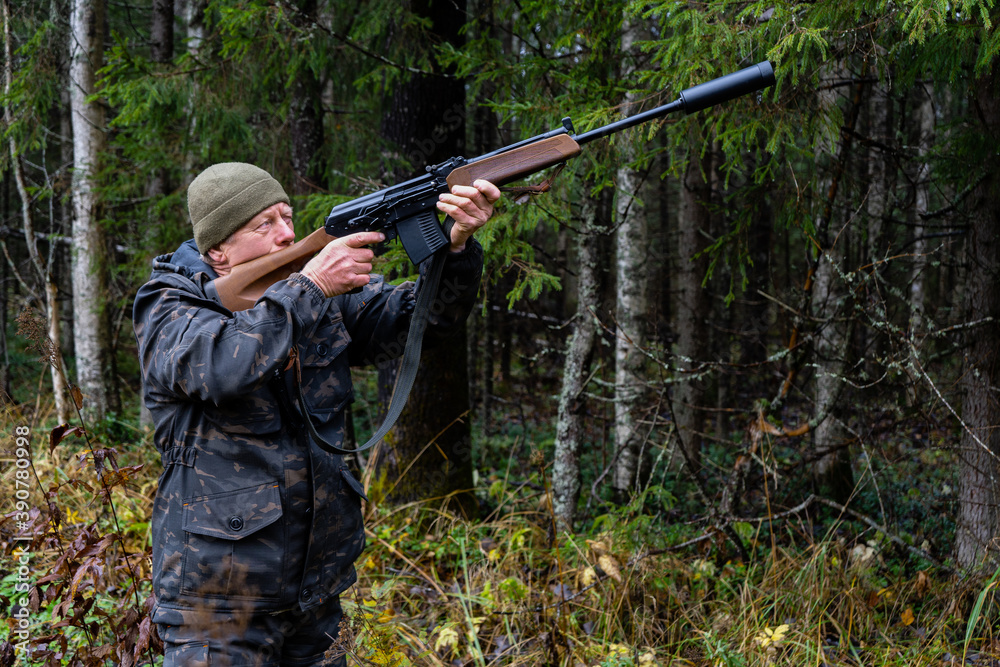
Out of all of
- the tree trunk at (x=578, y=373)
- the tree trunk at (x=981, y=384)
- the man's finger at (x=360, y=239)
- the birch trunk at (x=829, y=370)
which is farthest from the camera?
the birch trunk at (x=829, y=370)

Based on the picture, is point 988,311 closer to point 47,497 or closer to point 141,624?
point 141,624

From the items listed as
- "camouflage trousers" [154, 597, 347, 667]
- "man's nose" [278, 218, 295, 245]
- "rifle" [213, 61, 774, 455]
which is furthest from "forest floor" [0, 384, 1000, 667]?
"man's nose" [278, 218, 295, 245]

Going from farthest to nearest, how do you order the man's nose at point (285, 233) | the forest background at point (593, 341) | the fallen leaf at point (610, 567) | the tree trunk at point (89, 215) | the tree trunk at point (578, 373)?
the tree trunk at point (89, 215)
the tree trunk at point (578, 373)
the fallen leaf at point (610, 567)
the forest background at point (593, 341)
the man's nose at point (285, 233)

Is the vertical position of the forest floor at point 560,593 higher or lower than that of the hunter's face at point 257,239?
lower

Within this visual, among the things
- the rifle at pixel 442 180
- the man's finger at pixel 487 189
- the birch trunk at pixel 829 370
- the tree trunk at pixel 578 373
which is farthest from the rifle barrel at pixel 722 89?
the birch trunk at pixel 829 370

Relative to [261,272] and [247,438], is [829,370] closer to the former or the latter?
[261,272]

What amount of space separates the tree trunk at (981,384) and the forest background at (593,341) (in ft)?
0.06

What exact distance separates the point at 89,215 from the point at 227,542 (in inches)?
263

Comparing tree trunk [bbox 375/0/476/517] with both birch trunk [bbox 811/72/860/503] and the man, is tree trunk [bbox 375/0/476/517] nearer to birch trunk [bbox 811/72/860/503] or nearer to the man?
the man

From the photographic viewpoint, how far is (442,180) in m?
2.75

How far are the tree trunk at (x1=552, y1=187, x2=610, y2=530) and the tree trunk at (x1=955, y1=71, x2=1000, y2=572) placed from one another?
2.46 m

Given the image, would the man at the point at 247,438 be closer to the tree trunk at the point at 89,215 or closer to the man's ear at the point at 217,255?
the man's ear at the point at 217,255

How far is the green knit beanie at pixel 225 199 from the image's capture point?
8.07 ft

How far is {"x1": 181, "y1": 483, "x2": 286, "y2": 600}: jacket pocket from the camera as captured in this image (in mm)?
2158
